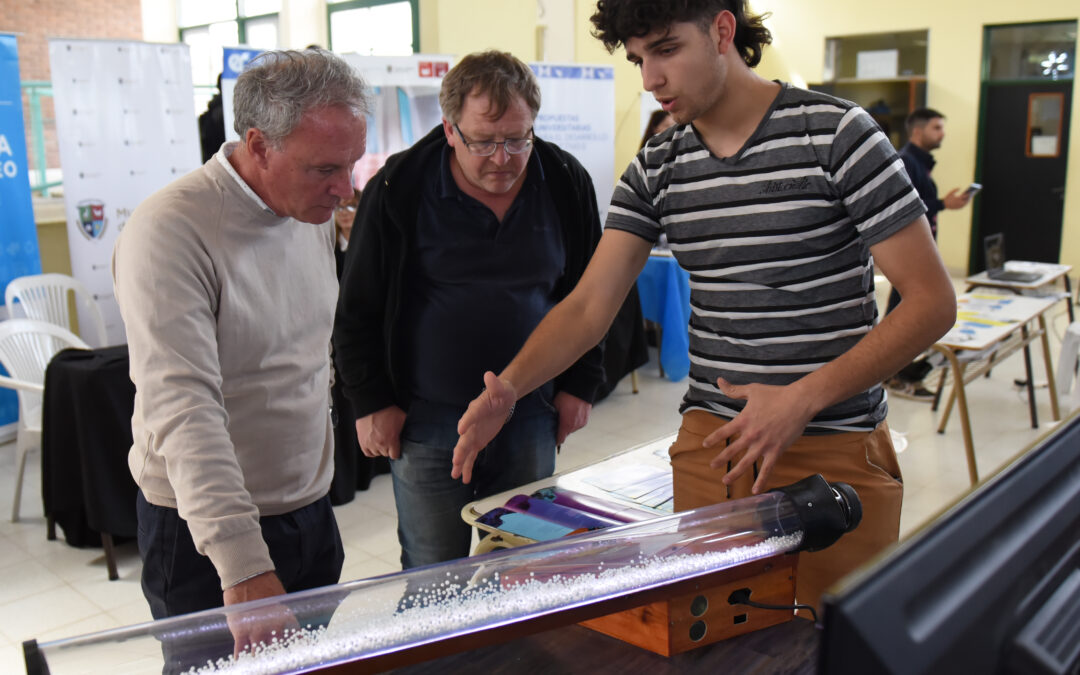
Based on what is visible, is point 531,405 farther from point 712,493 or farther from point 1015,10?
point 1015,10

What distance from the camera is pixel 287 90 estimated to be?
121 centimetres

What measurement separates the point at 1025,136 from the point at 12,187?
8.98 meters

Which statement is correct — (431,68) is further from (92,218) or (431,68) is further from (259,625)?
(259,625)

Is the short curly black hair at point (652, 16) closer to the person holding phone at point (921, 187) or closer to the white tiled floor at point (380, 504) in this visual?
the white tiled floor at point (380, 504)

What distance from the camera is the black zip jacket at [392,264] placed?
5.74ft

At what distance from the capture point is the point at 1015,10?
8.90 metres

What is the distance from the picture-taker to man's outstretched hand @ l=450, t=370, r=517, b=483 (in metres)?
1.35

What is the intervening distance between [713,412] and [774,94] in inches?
18.8

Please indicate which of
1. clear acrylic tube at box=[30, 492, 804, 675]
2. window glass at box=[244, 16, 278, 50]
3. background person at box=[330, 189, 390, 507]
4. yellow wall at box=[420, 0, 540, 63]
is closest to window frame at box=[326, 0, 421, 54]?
yellow wall at box=[420, 0, 540, 63]

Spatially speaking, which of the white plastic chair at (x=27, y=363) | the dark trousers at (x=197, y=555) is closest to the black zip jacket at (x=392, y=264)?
the dark trousers at (x=197, y=555)

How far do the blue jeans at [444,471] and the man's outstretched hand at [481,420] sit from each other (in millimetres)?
410

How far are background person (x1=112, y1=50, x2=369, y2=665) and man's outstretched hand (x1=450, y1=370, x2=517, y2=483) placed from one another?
262mm

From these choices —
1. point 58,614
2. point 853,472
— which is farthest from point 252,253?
point 58,614

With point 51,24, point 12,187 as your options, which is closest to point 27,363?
point 12,187
